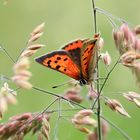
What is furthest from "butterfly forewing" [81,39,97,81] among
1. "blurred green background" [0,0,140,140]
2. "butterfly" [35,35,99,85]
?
"blurred green background" [0,0,140,140]

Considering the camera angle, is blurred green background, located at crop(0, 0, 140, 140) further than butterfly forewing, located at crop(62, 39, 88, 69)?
Yes

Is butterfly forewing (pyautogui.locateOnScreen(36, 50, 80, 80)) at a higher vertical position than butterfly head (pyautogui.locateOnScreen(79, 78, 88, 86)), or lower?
higher

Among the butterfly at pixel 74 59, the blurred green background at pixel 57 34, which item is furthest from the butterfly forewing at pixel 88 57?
the blurred green background at pixel 57 34

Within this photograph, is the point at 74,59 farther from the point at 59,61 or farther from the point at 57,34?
the point at 57,34

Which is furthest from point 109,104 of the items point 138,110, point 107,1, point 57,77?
point 107,1

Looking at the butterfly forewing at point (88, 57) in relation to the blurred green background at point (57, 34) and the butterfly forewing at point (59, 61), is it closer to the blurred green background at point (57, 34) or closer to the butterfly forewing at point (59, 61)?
the butterfly forewing at point (59, 61)

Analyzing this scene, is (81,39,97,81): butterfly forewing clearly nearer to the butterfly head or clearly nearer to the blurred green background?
the butterfly head
